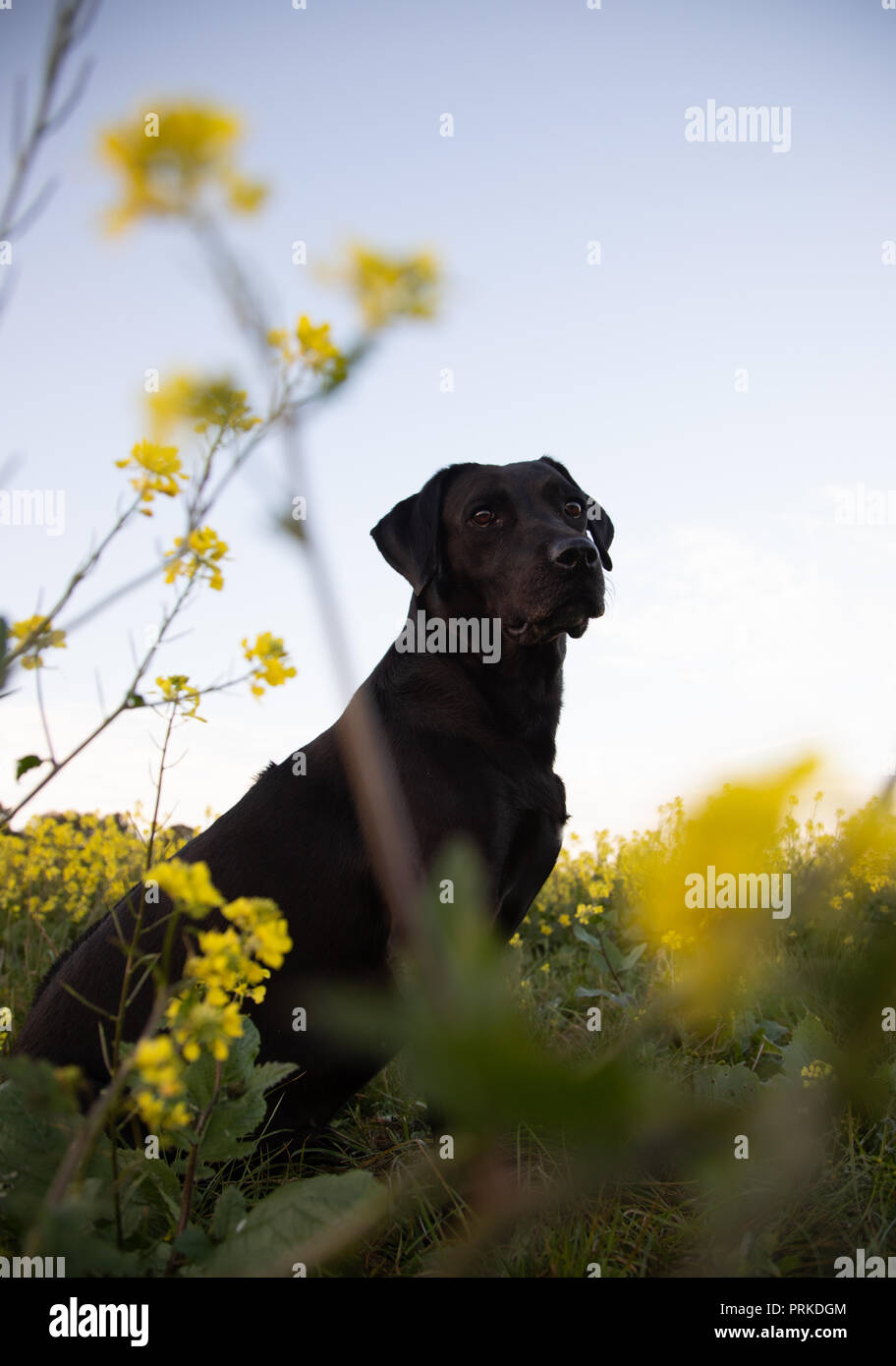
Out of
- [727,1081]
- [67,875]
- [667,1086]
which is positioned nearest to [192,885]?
[667,1086]

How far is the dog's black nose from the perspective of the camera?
2947 millimetres

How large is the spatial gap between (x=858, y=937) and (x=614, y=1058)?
16cm

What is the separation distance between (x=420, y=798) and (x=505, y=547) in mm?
1049

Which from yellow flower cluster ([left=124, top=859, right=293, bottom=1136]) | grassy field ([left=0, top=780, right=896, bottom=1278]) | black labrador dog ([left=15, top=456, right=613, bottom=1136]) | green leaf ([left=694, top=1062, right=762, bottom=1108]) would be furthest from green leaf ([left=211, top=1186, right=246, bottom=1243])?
green leaf ([left=694, top=1062, right=762, bottom=1108])

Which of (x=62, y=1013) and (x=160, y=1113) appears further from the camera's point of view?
(x=62, y=1013)

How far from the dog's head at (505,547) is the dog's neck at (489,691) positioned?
0.37 ft

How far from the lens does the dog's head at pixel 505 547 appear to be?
2979 millimetres

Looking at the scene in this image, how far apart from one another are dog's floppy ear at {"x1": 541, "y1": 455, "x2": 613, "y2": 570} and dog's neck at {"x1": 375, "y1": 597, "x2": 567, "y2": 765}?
2.61 feet

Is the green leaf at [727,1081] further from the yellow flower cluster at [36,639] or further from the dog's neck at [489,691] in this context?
the yellow flower cluster at [36,639]

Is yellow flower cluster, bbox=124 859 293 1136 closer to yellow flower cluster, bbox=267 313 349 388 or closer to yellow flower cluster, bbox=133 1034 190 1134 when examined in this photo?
yellow flower cluster, bbox=133 1034 190 1134

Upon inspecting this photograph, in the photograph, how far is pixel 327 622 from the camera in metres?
0.46

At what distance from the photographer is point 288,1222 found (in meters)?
1.41
